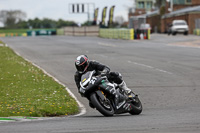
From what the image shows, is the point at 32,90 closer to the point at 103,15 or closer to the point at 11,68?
the point at 11,68

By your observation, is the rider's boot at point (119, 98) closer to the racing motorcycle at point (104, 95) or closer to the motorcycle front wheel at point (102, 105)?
the racing motorcycle at point (104, 95)

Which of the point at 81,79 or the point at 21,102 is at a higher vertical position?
the point at 81,79

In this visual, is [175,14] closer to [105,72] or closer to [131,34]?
[131,34]

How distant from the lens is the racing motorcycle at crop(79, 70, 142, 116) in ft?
30.4

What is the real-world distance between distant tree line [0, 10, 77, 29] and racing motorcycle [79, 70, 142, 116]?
16181 cm

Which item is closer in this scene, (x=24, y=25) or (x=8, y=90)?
(x=8, y=90)

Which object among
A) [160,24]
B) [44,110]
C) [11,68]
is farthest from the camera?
[160,24]

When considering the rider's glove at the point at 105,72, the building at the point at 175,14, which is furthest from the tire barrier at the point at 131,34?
the rider's glove at the point at 105,72

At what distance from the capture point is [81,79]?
9.55 m

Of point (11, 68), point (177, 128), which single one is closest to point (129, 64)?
point (11, 68)

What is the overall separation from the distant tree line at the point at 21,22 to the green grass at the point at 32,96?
15490 centimetres

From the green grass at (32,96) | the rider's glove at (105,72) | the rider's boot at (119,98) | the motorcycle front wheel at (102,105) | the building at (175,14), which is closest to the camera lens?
the motorcycle front wheel at (102,105)

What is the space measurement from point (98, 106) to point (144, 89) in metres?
6.06

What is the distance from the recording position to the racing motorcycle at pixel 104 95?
30.4 ft
